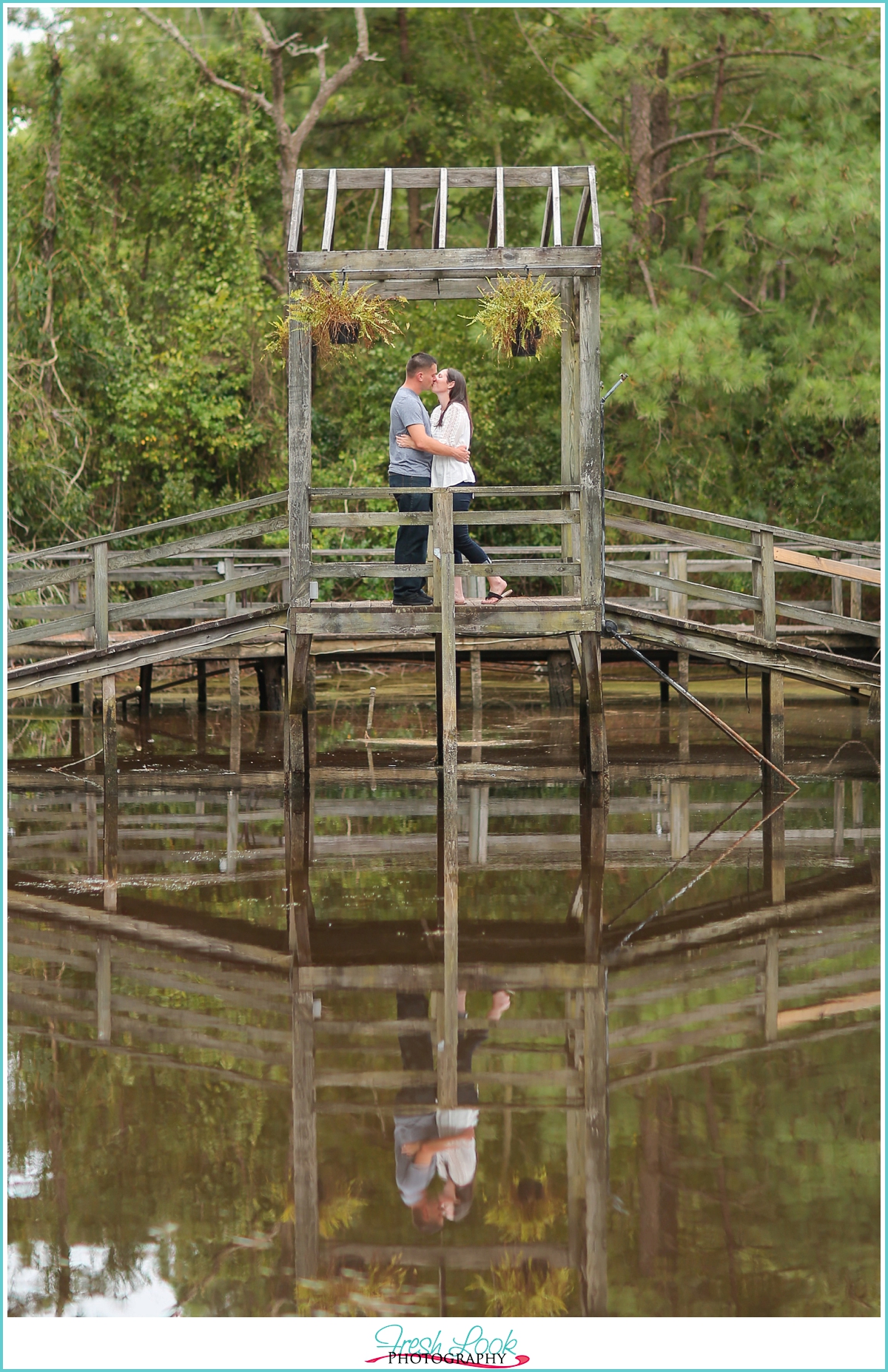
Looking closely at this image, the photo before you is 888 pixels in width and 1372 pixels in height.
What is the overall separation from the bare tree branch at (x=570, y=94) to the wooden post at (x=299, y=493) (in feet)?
45.9

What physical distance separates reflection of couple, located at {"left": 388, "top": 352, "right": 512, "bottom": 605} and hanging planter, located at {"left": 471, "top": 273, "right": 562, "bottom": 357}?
0.48 metres

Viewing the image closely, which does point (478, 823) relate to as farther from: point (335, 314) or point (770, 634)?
point (335, 314)

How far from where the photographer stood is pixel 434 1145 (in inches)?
193

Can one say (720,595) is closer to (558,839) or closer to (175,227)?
(558,839)

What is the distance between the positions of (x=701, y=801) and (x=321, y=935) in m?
4.77

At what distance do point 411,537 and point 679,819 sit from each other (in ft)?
9.64

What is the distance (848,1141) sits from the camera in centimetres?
489

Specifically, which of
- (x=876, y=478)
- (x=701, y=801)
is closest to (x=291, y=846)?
(x=701, y=801)

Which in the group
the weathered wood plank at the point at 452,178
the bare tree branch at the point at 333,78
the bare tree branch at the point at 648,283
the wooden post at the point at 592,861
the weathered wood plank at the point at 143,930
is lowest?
the weathered wood plank at the point at 143,930

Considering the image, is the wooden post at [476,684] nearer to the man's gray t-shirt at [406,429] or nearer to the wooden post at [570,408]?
the wooden post at [570,408]

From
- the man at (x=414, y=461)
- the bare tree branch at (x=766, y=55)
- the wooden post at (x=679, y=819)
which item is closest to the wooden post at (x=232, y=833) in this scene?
the man at (x=414, y=461)

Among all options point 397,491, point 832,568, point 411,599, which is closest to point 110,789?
point 411,599

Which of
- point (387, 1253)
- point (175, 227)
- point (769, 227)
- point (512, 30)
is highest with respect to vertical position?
point (512, 30)

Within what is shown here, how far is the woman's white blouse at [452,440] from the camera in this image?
36.8 feet
